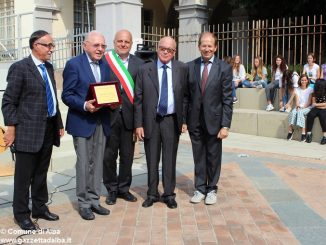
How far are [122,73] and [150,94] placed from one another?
1.43 ft

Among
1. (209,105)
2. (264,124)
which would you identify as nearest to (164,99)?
(209,105)

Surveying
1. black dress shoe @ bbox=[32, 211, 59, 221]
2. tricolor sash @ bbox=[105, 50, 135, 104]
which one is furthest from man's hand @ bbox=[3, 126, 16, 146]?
tricolor sash @ bbox=[105, 50, 135, 104]

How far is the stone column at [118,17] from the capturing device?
10984mm

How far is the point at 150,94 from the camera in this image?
15.9 ft

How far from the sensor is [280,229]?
4344 millimetres

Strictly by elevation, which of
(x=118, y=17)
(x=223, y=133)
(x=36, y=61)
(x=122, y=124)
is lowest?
(x=223, y=133)

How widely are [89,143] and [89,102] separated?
49cm

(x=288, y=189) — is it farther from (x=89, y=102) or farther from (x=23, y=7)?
(x=23, y=7)

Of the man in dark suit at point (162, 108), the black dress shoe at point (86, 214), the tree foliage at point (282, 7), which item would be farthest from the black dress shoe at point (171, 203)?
the tree foliage at point (282, 7)

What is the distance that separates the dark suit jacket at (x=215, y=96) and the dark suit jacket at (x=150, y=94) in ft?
0.54

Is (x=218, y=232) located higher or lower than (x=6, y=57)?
lower

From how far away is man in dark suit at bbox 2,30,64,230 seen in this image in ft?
13.4

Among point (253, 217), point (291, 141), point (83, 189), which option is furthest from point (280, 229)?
point (291, 141)

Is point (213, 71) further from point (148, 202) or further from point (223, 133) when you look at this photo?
point (148, 202)
